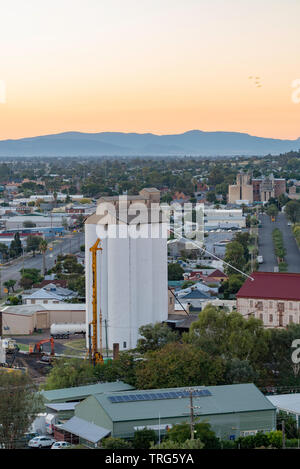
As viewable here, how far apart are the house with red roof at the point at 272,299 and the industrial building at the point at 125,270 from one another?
2229 millimetres

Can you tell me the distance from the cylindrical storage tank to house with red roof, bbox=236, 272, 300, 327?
4.84 meters

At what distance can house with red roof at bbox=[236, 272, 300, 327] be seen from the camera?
24.1 meters

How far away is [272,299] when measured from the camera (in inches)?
960

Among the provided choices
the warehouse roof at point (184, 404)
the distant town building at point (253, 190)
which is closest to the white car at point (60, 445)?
the warehouse roof at point (184, 404)

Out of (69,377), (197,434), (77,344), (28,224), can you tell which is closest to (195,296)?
(77,344)

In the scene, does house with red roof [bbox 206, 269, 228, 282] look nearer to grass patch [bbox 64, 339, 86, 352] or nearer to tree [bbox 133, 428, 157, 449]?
grass patch [bbox 64, 339, 86, 352]

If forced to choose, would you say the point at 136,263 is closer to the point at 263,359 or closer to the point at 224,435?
the point at 263,359

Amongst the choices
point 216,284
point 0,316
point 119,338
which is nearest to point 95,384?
point 119,338

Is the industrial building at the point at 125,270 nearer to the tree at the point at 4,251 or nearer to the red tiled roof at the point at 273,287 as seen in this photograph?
the red tiled roof at the point at 273,287

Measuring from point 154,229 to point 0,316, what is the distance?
6.64 m

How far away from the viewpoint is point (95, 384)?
1836cm

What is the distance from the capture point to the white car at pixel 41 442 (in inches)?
603

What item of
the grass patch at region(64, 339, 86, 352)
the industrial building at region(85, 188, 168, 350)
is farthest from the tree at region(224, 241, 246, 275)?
the industrial building at region(85, 188, 168, 350)
